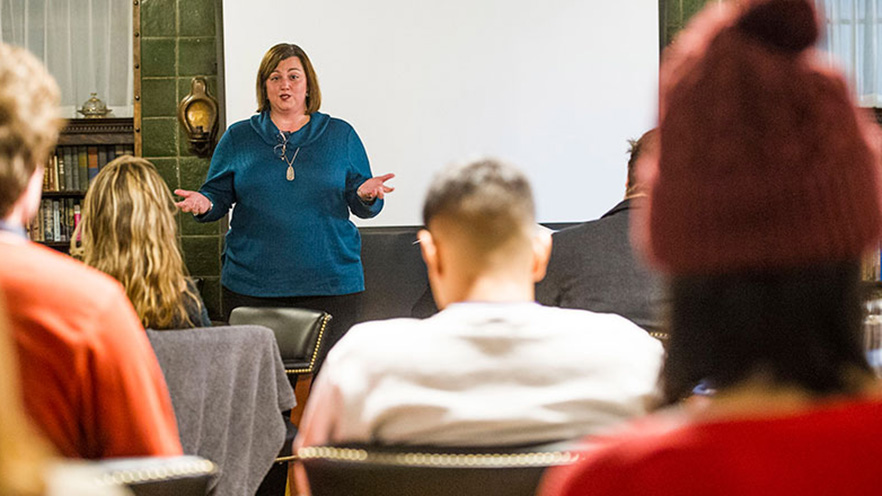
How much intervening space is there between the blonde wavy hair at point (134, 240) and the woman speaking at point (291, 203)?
5.70 feet

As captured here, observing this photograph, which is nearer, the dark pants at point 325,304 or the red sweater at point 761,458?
the red sweater at point 761,458

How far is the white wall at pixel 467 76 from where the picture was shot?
5227 mm

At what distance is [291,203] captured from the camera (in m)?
3.95

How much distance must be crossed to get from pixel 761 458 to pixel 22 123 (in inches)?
33.7

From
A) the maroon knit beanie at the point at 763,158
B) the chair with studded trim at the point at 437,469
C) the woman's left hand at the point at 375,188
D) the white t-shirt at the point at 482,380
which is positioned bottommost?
the chair with studded trim at the point at 437,469

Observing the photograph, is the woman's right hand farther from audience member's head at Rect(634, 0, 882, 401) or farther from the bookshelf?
audience member's head at Rect(634, 0, 882, 401)

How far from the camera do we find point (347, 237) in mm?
4020

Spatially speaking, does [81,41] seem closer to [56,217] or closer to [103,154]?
[103,154]

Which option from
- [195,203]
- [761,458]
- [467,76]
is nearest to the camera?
[761,458]

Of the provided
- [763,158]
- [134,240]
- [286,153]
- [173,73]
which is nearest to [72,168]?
[173,73]

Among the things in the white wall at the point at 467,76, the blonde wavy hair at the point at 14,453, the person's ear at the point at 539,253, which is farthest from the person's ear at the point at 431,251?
the white wall at the point at 467,76

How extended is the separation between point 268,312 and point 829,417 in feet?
9.05

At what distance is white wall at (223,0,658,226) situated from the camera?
523cm

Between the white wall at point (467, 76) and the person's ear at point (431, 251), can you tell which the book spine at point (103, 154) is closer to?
the white wall at point (467, 76)
